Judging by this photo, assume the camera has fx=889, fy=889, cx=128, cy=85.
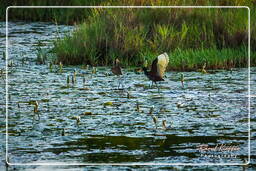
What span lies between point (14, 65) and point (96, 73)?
154 cm

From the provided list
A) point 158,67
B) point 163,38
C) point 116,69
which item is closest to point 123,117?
point 158,67

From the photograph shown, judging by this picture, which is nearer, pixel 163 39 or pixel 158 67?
pixel 158 67

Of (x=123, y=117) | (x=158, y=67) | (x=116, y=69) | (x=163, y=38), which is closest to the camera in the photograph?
(x=123, y=117)

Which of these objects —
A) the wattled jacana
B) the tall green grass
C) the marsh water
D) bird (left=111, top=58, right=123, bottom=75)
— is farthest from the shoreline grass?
the wattled jacana

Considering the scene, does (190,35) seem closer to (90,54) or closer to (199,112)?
(90,54)

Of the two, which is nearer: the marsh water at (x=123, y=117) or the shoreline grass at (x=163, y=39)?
the marsh water at (x=123, y=117)

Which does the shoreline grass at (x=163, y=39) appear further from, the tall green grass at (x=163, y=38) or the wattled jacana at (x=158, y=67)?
the wattled jacana at (x=158, y=67)

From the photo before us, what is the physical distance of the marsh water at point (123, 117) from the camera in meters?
7.59

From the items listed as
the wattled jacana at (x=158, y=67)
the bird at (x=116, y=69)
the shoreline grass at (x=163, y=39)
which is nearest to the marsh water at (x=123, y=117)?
the bird at (x=116, y=69)

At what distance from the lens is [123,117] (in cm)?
899

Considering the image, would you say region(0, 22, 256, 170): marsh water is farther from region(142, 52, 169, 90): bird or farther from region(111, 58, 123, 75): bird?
region(142, 52, 169, 90): bird

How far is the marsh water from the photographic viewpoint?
24.9 ft

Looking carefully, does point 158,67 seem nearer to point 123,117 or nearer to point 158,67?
point 158,67

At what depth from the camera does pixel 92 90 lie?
34.4 ft
